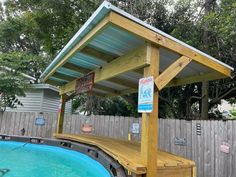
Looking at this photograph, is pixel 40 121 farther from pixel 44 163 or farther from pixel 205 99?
pixel 205 99

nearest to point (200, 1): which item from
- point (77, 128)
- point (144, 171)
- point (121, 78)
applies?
point (121, 78)

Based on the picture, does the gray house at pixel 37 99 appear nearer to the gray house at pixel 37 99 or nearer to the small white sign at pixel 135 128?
the gray house at pixel 37 99

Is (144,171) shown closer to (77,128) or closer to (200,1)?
(77,128)

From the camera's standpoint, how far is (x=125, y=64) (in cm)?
469

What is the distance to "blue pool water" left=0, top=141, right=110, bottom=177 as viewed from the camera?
580cm

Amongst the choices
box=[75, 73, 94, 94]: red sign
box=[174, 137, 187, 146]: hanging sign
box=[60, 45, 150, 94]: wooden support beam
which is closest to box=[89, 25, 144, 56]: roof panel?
box=[60, 45, 150, 94]: wooden support beam

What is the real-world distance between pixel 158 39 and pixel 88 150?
4.34 meters

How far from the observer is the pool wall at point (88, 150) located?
15.7 feet

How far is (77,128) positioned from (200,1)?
685 cm

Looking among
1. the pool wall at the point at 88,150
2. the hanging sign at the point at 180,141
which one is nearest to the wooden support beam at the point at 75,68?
the pool wall at the point at 88,150

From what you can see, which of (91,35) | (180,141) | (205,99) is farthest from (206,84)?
(91,35)

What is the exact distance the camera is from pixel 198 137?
6504 mm

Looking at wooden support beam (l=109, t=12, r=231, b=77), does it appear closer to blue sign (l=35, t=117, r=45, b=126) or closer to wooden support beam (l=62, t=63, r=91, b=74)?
wooden support beam (l=62, t=63, r=91, b=74)

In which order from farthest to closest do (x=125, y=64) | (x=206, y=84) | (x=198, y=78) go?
(x=206, y=84) < (x=198, y=78) < (x=125, y=64)
